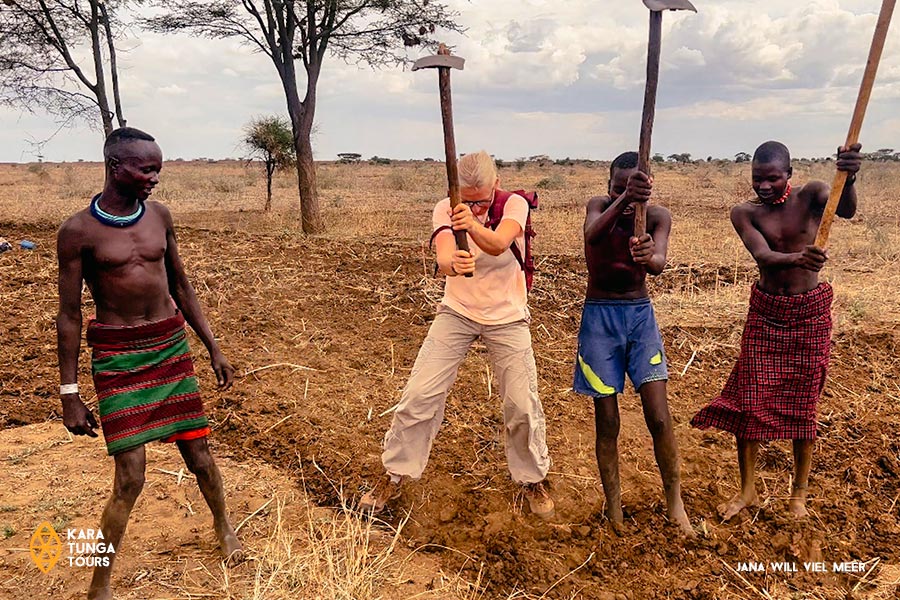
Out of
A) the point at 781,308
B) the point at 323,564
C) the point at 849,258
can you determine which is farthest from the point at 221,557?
the point at 849,258

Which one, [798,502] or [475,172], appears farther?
[798,502]

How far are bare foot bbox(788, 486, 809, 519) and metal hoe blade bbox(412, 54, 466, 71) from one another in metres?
2.36

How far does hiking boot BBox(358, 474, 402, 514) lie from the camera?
321 centimetres

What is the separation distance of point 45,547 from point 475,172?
7.56 feet

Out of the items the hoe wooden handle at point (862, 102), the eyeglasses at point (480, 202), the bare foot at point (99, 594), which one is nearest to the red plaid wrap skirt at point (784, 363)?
the hoe wooden handle at point (862, 102)

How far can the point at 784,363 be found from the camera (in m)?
3.16

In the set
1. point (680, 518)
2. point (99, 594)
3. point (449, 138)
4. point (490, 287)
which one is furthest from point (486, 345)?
point (99, 594)

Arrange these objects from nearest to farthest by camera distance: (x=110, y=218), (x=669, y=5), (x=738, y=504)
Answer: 1. (x=669, y=5)
2. (x=110, y=218)
3. (x=738, y=504)

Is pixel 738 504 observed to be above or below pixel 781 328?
below

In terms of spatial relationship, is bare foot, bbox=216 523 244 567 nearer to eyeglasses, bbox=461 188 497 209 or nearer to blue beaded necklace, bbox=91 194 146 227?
blue beaded necklace, bbox=91 194 146 227

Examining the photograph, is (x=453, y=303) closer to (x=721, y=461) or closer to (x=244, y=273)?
(x=721, y=461)

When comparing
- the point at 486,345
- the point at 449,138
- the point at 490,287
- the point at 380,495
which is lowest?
the point at 380,495

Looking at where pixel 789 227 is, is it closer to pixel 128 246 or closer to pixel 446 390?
pixel 446 390

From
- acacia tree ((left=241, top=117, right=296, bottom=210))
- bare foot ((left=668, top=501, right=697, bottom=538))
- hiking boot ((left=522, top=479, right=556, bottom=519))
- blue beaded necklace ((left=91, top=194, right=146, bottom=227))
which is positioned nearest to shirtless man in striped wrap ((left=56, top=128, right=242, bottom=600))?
blue beaded necklace ((left=91, top=194, right=146, bottom=227))
